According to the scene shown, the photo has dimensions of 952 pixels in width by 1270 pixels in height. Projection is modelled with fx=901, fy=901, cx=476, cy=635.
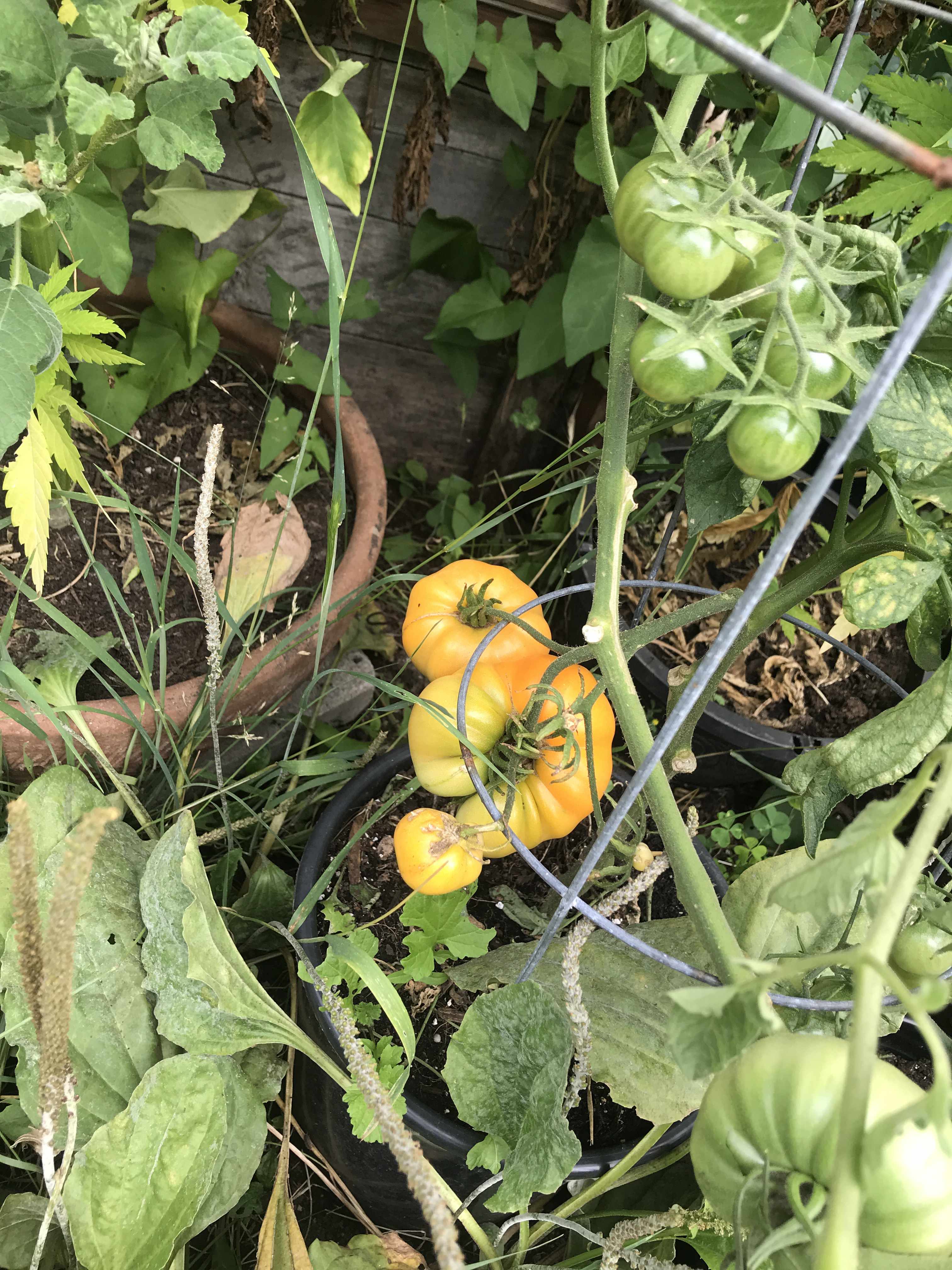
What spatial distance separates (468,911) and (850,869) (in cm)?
66

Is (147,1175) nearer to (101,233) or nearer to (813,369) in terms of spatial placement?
(813,369)

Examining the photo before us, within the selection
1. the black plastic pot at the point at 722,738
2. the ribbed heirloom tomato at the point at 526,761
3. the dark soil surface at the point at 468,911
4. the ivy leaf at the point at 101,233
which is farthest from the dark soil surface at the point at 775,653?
the ivy leaf at the point at 101,233

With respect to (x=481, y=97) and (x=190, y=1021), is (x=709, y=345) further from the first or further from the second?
(x=481, y=97)

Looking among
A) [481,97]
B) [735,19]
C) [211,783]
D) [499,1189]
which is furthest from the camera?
[481,97]

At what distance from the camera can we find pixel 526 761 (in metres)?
0.79

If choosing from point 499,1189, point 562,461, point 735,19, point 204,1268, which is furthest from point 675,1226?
point 562,461

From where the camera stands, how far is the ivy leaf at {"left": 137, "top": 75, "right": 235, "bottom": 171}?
752mm

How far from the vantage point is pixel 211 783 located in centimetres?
107

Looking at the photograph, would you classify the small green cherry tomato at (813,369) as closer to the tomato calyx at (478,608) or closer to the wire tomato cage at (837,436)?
the wire tomato cage at (837,436)

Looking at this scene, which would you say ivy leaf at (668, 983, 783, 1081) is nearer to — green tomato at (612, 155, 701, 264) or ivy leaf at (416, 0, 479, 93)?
green tomato at (612, 155, 701, 264)

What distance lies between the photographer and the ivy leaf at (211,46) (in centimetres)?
66

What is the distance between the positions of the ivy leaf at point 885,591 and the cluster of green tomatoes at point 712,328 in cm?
13

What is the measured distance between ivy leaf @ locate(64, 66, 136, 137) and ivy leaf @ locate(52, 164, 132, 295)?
276mm

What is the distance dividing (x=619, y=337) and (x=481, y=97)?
35.9 inches
